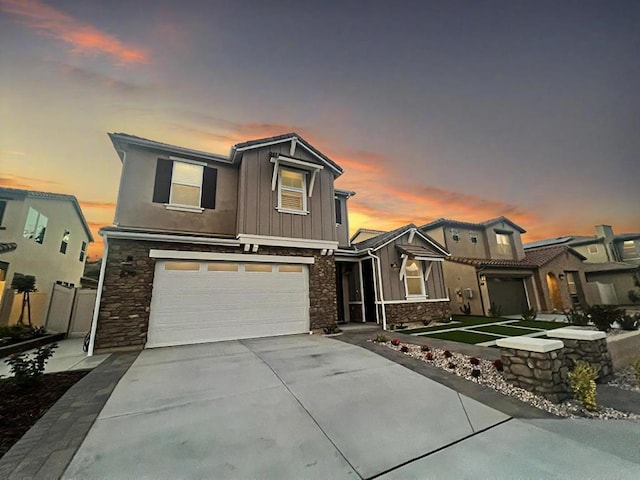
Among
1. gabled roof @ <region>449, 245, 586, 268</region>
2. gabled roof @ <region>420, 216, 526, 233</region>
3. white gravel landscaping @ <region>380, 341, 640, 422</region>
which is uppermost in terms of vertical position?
gabled roof @ <region>420, 216, 526, 233</region>

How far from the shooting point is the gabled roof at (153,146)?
8.04 metres

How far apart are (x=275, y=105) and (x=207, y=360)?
931cm

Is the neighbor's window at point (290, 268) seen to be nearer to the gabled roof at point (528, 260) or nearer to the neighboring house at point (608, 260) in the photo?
the gabled roof at point (528, 260)

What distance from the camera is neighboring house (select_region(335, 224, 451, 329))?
35.0ft

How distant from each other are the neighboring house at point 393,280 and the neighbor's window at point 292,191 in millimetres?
2925

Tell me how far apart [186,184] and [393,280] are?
919 cm

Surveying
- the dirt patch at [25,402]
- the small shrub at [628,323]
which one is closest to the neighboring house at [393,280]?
the small shrub at [628,323]

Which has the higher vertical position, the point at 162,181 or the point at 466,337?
the point at 162,181

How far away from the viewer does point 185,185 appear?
8812 millimetres

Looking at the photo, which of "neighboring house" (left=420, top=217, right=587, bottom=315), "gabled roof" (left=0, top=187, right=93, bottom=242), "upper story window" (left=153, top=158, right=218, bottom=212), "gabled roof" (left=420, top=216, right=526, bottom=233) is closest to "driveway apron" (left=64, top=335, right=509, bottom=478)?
"upper story window" (left=153, top=158, right=218, bottom=212)

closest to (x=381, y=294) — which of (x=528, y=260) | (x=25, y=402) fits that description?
(x=25, y=402)

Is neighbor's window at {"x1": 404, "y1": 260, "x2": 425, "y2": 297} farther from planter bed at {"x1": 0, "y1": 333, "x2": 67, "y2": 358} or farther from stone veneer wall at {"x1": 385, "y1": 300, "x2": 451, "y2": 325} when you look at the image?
planter bed at {"x1": 0, "y1": 333, "x2": 67, "y2": 358}

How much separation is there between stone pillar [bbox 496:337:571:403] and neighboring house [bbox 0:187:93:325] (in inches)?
594

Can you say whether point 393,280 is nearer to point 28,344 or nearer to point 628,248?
point 28,344
